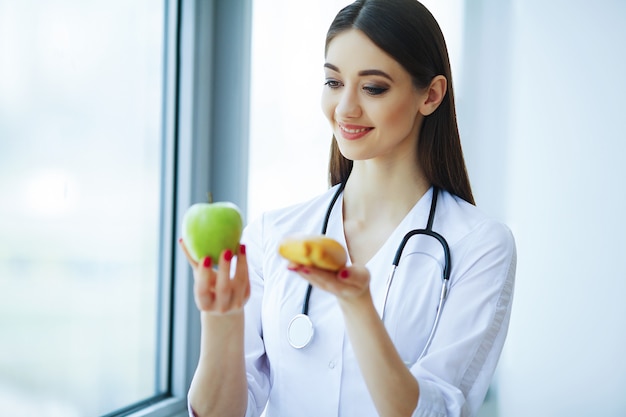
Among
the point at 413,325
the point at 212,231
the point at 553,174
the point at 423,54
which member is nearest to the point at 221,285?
the point at 212,231

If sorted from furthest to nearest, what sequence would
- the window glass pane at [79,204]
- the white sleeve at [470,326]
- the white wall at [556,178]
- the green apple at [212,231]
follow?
the white wall at [556,178], the window glass pane at [79,204], the white sleeve at [470,326], the green apple at [212,231]

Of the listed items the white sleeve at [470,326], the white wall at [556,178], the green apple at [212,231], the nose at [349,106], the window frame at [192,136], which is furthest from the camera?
the window frame at [192,136]

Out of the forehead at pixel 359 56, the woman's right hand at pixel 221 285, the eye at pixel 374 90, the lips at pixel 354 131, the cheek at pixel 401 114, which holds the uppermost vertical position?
the forehead at pixel 359 56

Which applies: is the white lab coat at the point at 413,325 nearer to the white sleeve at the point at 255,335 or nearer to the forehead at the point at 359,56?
the white sleeve at the point at 255,335

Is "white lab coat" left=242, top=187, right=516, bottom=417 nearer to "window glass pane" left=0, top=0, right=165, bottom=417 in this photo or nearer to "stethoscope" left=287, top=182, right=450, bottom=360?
"stethoscope" left=287, top=182, right=450, bottom=360

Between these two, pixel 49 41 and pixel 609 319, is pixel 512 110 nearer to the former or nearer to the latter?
pixel 609 319

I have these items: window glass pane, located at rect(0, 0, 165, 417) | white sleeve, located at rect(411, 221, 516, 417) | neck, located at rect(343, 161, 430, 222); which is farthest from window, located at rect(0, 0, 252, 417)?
white sleeve, located at rect(411, 221, 516, 417)

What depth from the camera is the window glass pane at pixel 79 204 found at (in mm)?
1727

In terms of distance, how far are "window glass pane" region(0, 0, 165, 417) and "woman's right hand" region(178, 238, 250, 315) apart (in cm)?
83

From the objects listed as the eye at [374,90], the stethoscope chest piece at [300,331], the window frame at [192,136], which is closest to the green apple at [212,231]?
the stethoscope chest piece at [300,331]

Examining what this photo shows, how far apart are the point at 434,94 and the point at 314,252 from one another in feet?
2.10

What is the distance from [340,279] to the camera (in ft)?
3.37

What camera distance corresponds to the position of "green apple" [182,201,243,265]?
3.60 feet

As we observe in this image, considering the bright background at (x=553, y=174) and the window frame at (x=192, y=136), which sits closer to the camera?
the bright background at (x=553, y=174)
